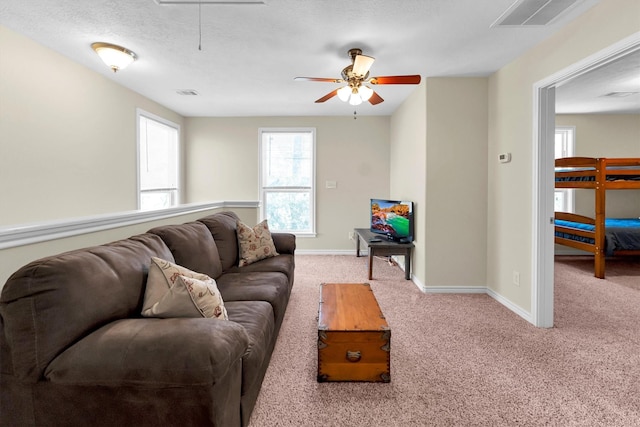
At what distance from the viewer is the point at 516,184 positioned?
3.21m

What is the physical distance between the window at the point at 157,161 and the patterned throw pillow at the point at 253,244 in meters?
1.68

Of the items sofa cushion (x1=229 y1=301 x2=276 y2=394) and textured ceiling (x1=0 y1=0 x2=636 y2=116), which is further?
textured ceiling (x1=0 y1=0 x2=636 y2=116)

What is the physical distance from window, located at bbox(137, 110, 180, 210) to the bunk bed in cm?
588

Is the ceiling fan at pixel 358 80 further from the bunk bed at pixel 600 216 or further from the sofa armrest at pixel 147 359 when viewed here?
the bunk bed at pixel 600 216

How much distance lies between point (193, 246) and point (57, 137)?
1.95m

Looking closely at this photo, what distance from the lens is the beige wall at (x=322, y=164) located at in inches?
231

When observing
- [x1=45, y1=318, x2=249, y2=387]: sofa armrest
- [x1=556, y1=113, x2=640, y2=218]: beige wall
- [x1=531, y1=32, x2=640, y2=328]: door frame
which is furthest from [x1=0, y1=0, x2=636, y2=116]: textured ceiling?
[x1=556, y1=113, x2=640, y2=218]: beige wall

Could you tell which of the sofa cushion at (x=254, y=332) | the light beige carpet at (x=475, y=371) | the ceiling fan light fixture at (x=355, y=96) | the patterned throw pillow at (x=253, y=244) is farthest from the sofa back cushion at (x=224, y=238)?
the ceiling fan light fixture at (x=355, y=96)

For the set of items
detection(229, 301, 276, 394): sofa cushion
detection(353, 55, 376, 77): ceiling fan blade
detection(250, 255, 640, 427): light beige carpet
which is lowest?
detection(250, 255, 640, 427): light beige carpet

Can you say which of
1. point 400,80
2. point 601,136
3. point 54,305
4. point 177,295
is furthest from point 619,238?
point 54,305

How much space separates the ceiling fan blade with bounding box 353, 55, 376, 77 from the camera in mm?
2659

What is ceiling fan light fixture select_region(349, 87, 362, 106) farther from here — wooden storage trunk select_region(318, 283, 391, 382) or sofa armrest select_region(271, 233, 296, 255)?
wooden storage trunk select_region(318, 283, 391, 382)

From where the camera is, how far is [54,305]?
131 cm

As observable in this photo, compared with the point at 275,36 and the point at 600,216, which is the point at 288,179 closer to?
the point at 275,36
